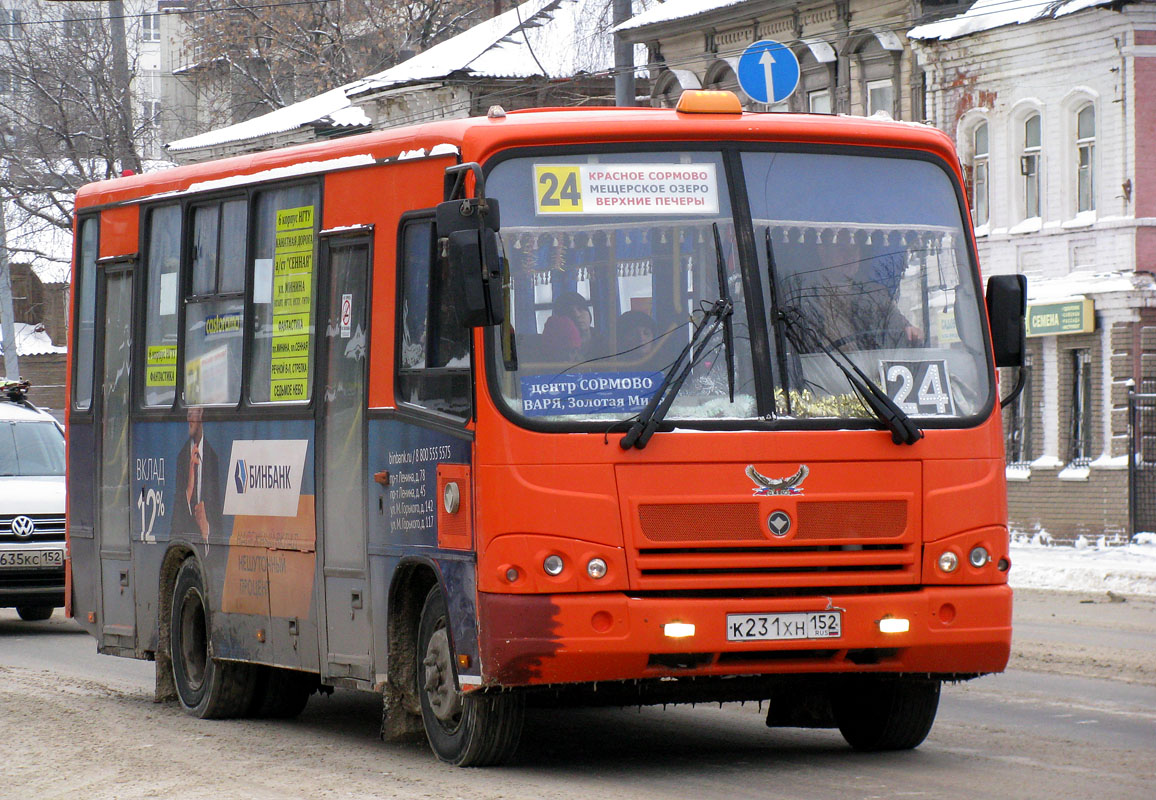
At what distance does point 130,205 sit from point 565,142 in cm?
464

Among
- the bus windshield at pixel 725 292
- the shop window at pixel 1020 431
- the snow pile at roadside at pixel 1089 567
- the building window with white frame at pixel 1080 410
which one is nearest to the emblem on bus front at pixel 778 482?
the bus windshield at pixel 725 292

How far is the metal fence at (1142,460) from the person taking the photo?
103 feet

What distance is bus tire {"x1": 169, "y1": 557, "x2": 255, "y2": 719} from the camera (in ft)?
39.4

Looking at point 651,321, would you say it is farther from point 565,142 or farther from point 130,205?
point 130,205

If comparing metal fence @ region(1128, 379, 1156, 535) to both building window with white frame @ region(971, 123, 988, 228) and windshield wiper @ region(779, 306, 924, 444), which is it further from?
windshield wiper @ region(779, 306, 924, 444)

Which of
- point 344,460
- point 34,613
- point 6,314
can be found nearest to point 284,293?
point 344,460

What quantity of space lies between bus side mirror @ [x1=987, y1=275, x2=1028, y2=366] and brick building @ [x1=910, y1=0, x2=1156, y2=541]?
22.6 m

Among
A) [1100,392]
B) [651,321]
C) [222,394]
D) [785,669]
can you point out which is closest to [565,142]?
[651,321]

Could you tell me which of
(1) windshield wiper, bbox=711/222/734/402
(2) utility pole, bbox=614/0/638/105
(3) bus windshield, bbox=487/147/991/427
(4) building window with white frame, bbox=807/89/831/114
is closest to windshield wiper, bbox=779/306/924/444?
(3) bus windshield, bbox=487/147/991/427

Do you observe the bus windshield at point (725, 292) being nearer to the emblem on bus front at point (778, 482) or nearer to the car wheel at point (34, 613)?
the emblem on bus front at point (778, 482)

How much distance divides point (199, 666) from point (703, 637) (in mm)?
4298

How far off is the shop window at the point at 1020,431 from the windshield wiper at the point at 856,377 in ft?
82.7

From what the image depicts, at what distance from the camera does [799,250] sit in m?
9.41

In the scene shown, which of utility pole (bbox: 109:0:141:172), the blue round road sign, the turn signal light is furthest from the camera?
utility pole (bbox: 109:0:141:172)
